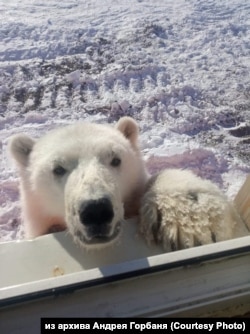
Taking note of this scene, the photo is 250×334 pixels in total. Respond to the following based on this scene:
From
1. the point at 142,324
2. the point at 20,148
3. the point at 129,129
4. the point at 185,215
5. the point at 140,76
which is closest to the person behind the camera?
the point at 142,324

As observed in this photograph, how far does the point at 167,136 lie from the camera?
3.62 m

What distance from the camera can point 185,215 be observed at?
180 centimetres

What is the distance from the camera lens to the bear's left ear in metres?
2.64

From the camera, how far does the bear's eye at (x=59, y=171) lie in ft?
7.02

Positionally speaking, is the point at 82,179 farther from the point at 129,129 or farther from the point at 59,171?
the point at 129,129

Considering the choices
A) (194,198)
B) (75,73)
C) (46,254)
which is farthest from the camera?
(75,73)

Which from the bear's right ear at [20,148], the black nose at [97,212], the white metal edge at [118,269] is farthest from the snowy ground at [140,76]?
the white metal edge at [118,269]

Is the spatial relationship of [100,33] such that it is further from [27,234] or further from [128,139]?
[27,234]

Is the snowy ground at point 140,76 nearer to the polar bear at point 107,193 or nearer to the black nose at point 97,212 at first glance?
the polar bear at point 107,193

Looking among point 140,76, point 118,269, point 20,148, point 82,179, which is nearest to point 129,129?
point 20,148

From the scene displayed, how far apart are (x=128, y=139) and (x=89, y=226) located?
1084 mm

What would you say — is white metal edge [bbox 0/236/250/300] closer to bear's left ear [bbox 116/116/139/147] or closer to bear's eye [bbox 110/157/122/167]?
bear's eye [bbox 110/157/122/167]

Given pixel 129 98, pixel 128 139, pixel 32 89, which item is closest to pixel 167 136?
pixel 129 98

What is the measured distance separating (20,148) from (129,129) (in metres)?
0.65
